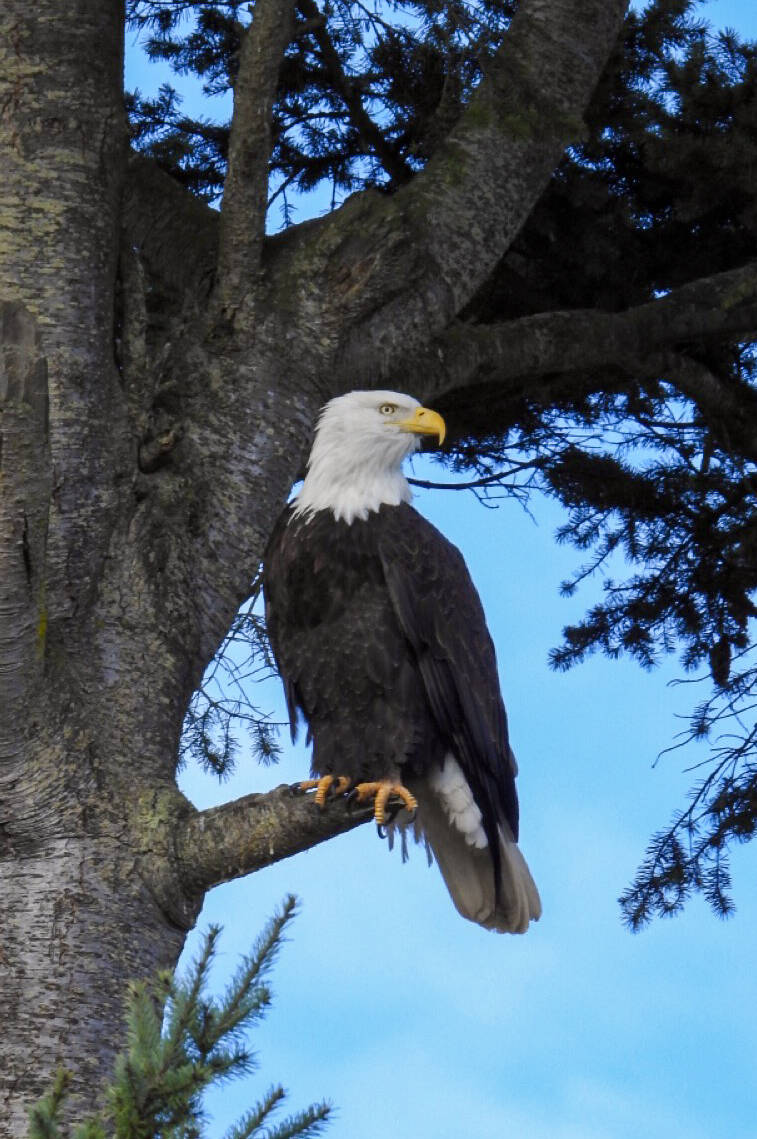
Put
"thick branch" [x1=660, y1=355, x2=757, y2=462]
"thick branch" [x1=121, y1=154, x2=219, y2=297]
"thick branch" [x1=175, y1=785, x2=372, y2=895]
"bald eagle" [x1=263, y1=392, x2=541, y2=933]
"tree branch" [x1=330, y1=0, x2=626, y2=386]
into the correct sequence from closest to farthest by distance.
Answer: "thick branch" [x1=175, y1=785, x2=372, y2=895]
"bald eagle" [x1=263, y1=392, x2=541, y2=933]
"tree branch" [x1=330, y1=0, x2=626, y2=386]
"thick branch" [x1=121, y1=154, x2=219, y2=297]
"thick branch" [x1=660, y1=355, x2=757, y2=462]

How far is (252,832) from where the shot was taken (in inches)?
157

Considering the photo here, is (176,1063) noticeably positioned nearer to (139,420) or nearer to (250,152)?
(139,420)

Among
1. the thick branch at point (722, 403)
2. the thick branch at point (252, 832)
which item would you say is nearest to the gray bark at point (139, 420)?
the thick branch at point (252, 832)

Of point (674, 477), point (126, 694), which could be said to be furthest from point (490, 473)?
point (126, 694)

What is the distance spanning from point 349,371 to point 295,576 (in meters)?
1.07

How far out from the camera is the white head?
4750 millimetres

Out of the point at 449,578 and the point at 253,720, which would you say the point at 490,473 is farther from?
the point at 449,578

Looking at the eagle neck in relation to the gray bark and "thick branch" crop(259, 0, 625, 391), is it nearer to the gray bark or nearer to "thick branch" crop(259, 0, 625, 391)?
the gray bark

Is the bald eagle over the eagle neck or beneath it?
beneath

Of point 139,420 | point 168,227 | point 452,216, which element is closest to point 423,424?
point 139,420

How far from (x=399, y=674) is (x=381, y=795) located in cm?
43

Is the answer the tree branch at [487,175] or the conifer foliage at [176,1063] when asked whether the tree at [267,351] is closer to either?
the tree branch at [487,175]

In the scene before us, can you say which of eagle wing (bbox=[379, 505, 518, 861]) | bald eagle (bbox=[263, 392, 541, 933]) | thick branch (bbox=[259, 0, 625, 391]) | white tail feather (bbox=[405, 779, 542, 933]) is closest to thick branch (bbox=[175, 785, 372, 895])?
bald eagle (bbox=[263, 392, 541, 933])

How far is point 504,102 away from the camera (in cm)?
596
